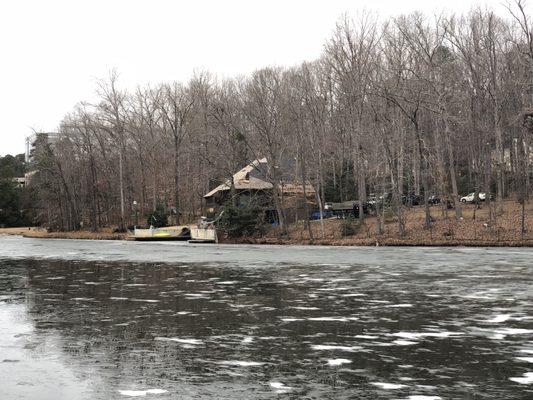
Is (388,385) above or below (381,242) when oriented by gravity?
below

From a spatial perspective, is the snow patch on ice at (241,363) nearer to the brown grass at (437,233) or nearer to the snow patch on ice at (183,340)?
the snow patch on ice at (183,340)

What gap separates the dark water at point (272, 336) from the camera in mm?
6676

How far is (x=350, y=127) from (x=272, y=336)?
31837 mm

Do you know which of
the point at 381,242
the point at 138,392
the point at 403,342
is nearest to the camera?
the point at 138,392

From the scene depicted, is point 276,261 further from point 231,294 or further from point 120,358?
point 120,358

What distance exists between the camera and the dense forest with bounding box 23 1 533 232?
1544 inches

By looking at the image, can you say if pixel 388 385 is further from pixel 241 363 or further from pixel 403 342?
pixel 403 342

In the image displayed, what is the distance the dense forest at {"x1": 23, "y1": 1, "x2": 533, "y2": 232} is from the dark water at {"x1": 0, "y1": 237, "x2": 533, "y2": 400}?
19.9 m

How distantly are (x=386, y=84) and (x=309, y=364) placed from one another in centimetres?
3316

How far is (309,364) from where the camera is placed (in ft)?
25.1

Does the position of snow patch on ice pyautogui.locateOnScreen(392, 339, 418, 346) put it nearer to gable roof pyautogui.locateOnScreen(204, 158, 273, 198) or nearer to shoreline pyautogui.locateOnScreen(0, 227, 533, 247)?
shoreline pyautogui.locateOnScreen(0, 227, 533, 247)

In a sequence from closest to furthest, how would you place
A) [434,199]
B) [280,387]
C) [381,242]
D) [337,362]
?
1. [280,387]
2. [337,362]
3. [381,242]
4. [434,199]

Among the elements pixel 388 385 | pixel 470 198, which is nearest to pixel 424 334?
pixel 388 385

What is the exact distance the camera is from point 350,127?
4009 cm
